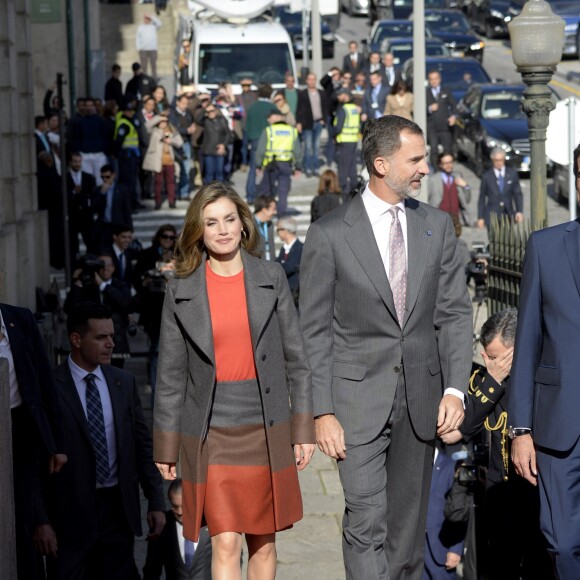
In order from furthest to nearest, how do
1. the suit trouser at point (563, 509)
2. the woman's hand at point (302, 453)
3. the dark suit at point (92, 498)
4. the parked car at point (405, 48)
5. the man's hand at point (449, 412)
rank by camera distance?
the parked car at point (405, 48)
the dark suit at point (92, 498)
the man's hand at point (449, 412)
the woman's hand at point (302, 453)
the suit trouser at point (563, 509)

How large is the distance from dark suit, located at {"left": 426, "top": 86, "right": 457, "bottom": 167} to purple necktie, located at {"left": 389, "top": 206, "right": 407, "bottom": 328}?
68.2 feet

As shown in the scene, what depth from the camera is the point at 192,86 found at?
30.1 metres

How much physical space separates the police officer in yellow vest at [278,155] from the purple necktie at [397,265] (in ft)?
56.2

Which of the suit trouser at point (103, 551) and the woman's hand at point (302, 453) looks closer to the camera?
the woman's hand at point (302, 453)

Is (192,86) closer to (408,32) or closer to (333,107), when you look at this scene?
(333,107)

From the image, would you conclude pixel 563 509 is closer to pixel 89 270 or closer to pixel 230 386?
pixel 230 386

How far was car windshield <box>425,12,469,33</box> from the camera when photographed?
47.0 meters

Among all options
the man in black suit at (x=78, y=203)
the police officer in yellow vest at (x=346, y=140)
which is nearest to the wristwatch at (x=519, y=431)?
the man in black suit at (x=78, y=203)

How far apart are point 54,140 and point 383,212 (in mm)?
16212

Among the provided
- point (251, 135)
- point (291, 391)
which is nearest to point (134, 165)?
point (251, 135)

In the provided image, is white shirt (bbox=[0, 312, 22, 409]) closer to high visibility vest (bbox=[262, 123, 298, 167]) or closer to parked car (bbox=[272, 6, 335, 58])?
high visibility vest (bbox=[262, 123, 298, 167])

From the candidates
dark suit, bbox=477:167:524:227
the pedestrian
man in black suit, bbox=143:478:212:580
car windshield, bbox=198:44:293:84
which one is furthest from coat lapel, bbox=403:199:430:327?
the pedestrian

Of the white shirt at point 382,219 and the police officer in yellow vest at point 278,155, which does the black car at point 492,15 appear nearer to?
the police officer in yellow vest at point 278,155

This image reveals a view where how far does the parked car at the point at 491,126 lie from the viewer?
27.9 meters
